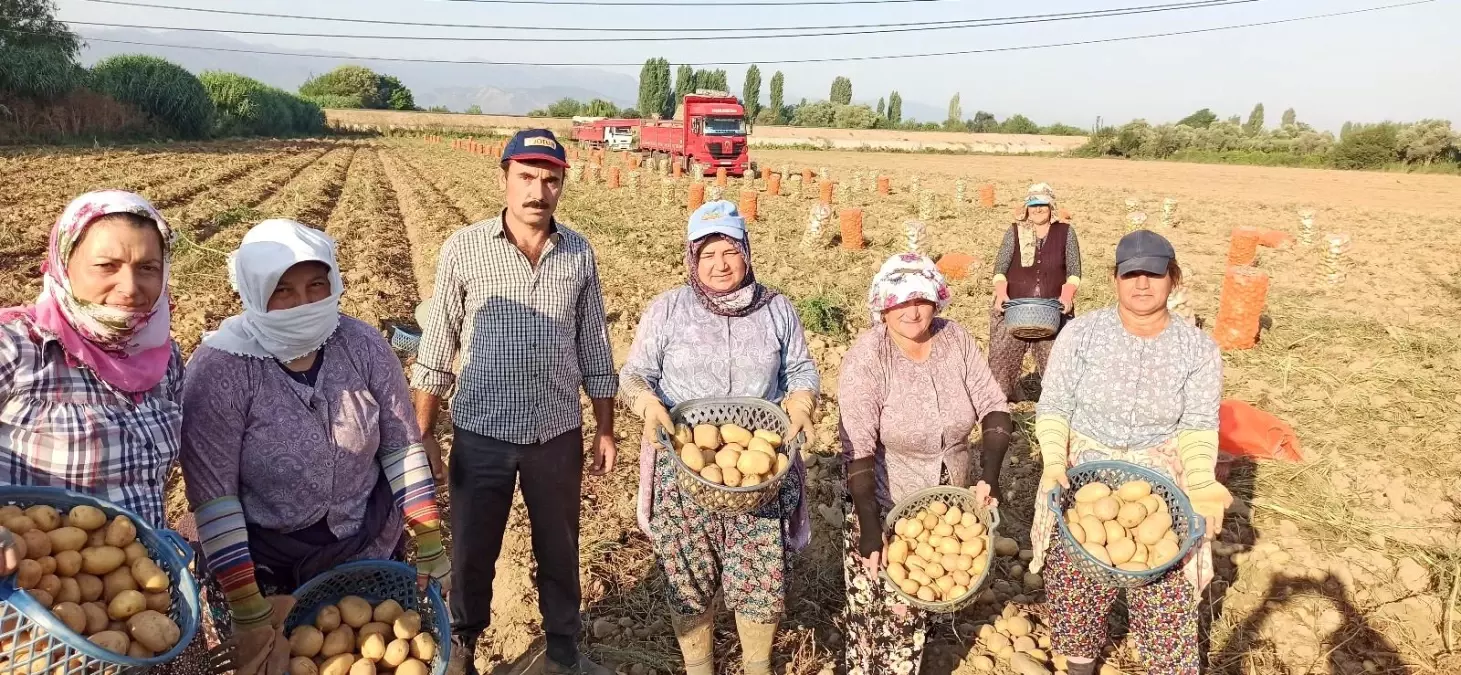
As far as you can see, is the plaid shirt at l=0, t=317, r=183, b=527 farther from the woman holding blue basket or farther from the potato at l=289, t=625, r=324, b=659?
the woman holding blue basket

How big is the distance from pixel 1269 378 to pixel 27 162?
25141 mm

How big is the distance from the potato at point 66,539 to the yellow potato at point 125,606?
0.13m

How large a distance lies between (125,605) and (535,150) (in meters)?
1.66

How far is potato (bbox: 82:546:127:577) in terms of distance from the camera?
153cm

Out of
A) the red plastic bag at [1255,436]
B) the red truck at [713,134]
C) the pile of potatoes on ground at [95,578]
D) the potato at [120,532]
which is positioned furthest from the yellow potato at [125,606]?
the red truck at [713,134]

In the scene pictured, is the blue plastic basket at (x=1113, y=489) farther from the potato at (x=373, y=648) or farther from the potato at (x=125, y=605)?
the potato at (x=125, y=605)

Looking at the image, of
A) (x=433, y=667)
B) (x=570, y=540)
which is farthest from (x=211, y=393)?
(x=570, y=540)

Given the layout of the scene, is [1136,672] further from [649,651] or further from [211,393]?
[211,393]

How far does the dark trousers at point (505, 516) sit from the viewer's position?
2.80 meters

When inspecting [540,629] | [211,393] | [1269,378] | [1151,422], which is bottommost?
[540,629]

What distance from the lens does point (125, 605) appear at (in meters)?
1.52

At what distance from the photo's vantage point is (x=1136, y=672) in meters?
3.31

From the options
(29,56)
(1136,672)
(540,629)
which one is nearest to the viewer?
(1136,672)

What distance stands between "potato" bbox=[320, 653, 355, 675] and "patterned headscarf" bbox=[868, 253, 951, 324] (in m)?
1.91
